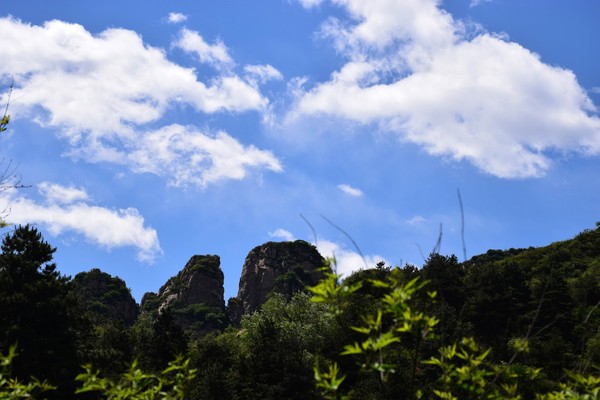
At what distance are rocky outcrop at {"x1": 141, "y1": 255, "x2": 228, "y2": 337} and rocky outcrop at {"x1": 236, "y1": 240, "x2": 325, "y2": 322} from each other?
20.4 feet

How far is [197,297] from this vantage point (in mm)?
131875

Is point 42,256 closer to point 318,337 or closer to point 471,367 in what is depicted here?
point 318,337

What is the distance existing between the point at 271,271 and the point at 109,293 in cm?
4181

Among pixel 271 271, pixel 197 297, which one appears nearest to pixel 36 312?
pixel 197 297

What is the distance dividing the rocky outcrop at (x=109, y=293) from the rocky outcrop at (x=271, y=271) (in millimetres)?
28529

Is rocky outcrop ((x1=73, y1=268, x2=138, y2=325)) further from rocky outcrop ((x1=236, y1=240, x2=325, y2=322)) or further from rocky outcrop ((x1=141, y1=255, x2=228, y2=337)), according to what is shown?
rocky outcrop ((x1=236, y1=240, x2=325, y2=322))

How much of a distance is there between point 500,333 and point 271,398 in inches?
1288

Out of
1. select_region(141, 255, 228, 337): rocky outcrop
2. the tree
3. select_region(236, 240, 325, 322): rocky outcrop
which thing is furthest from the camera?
select_region(236, 240, 325, 322): rocky outcrop

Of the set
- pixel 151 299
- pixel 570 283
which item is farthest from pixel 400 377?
pixel 151 299

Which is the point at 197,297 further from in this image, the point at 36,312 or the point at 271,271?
the point at 36,312

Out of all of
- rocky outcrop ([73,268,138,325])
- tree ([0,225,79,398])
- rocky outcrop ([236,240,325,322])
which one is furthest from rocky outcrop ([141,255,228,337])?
tree ([0,225,79,398])

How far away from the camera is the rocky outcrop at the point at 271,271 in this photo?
132500mm

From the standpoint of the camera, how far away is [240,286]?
465 ft

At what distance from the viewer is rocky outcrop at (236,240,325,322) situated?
435 ft
